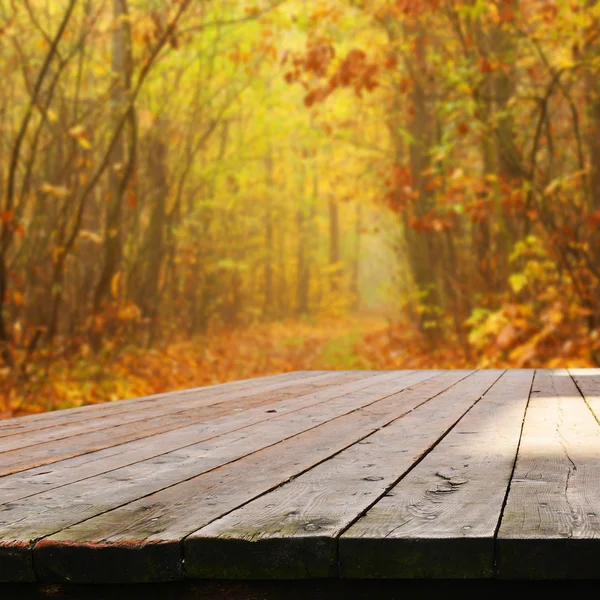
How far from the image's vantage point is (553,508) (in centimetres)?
181

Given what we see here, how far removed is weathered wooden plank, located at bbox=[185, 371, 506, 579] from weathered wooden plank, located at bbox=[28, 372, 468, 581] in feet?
0.16

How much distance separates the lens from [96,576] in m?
1.67

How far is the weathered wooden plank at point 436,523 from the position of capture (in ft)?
5.25

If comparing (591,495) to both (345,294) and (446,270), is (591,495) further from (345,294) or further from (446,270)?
(345,294)

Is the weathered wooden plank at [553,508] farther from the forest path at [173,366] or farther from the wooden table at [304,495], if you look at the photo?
the forest path at [173,366]

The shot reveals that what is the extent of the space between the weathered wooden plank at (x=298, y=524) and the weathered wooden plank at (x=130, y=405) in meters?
1.46

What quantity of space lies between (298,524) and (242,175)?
51.5 ft

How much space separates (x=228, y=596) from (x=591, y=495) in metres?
0.86

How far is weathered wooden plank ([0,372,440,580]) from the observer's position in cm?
177

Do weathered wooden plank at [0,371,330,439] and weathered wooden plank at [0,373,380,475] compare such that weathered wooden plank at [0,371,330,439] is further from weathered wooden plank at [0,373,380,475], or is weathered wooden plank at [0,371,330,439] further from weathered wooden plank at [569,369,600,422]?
weathered wooden plank at [569,369,600,422]

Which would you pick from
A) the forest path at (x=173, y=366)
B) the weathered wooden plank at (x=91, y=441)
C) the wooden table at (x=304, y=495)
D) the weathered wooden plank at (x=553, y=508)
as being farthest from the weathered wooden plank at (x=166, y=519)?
the forest path at (x=173, y=366)

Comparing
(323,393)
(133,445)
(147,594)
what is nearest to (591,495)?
(147,594)

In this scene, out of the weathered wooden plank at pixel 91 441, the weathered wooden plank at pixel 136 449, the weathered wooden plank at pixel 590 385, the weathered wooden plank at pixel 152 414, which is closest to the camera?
the weathered wooden plank at pixel 136 449

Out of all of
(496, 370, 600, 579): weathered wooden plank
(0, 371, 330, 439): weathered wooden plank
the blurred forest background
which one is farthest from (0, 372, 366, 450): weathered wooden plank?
the blurred forest background
